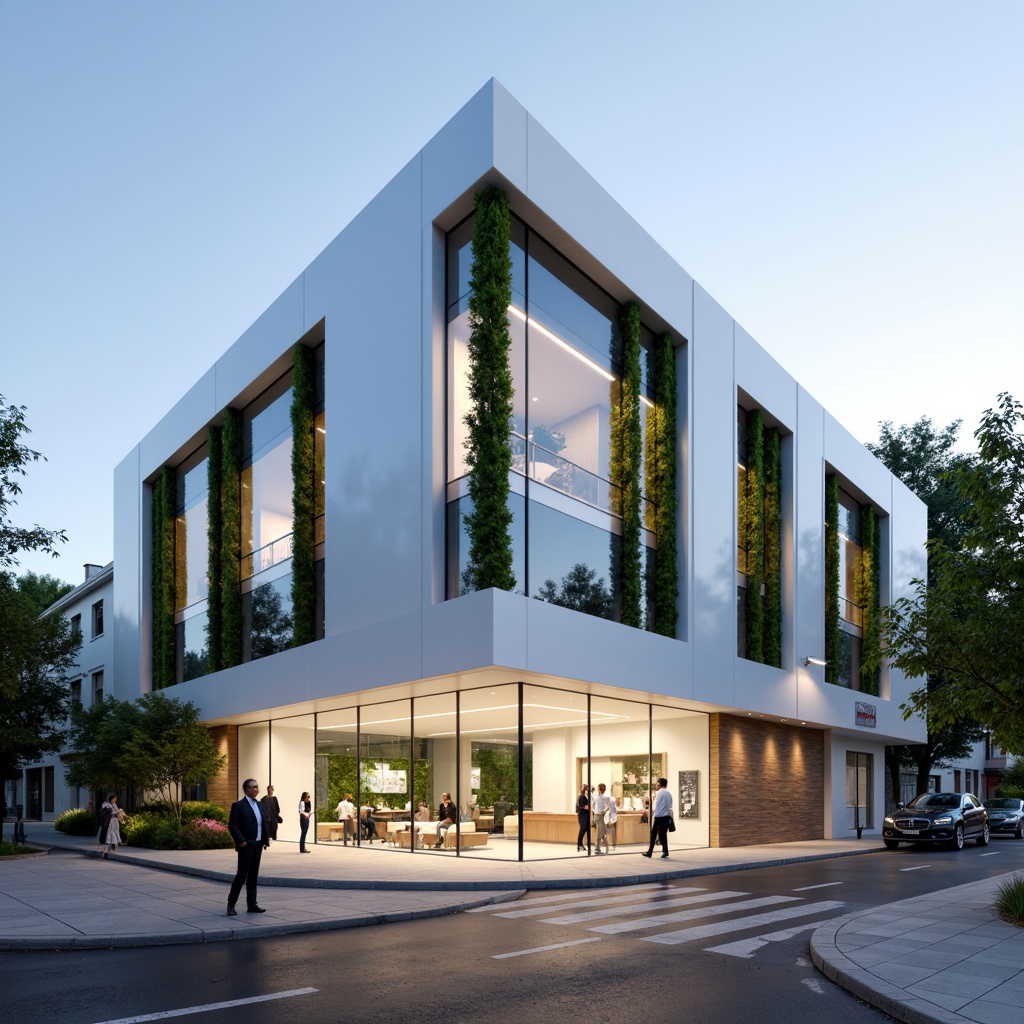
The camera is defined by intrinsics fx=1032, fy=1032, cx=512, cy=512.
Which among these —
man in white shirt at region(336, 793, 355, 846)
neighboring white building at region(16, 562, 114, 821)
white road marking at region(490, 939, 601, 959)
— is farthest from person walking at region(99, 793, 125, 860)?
neighboring white building at region(16, 562, 114, 821)

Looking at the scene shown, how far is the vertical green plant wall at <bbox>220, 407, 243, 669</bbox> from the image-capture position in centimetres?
3281

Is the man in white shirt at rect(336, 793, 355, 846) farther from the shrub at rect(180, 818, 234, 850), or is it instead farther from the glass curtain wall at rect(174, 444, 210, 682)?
the glass curtain wall at rect(174, 444, 210, 682)

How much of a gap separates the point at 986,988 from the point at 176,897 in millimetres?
11968

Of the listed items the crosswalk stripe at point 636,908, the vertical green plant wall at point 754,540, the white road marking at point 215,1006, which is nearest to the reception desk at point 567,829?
the crosswalk stripe at point 636,908

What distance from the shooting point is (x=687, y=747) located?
28.4 metres

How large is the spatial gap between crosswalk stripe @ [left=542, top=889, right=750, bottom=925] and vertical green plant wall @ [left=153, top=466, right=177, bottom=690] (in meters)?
26.3

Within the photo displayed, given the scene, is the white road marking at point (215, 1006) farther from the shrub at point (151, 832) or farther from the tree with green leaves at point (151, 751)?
the tree with green leaves at point (151, 751)

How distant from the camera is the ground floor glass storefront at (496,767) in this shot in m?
23.1

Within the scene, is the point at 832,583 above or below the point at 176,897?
above

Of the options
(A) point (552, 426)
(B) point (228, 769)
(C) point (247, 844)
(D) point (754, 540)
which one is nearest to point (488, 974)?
(C) point (247, 844)

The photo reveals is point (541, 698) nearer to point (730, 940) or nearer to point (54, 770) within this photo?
point (730, 940)

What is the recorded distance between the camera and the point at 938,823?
Answer: 30.0 metres

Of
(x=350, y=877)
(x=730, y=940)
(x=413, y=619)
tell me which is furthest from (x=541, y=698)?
(x=730, y=940)

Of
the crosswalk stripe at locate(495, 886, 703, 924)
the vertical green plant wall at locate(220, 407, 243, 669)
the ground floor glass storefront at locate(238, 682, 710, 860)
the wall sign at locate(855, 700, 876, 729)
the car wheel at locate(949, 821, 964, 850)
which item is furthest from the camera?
the wall sign at locate(855, 700, 876, 729)
